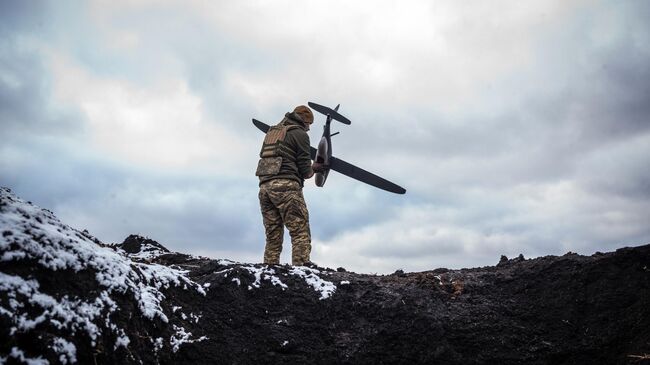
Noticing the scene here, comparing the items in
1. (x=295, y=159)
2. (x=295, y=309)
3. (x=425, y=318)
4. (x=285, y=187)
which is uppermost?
(x=295, y=159)

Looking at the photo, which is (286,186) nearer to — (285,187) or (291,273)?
(285,187)

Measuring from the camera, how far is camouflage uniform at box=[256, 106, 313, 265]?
739 centimetres

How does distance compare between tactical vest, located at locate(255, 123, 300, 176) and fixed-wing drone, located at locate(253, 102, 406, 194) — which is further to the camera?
fixed-wing drone, located at locate(253, 102, 406, 194)

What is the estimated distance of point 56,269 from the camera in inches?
145

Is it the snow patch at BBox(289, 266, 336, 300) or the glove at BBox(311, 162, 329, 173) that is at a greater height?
the glove at BBox(311, 162, 329, 173)

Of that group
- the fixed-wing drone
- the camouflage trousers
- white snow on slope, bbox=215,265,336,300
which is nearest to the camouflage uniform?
the camouflage trousers

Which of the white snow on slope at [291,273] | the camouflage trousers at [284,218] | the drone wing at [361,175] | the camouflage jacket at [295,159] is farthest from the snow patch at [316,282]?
the drone wing at [361,175]

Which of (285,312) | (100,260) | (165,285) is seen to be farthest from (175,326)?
(285,312)

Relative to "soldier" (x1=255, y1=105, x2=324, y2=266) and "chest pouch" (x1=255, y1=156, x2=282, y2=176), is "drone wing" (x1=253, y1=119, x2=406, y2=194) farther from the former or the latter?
"chest pouch" (x1=255, y1=156, x2=282, y2=176)

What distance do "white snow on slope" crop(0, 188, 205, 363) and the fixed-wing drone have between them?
461cm

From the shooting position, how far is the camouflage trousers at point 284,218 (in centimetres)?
736

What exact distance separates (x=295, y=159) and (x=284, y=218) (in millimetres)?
987

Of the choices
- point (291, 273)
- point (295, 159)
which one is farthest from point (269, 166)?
point (291, 273)

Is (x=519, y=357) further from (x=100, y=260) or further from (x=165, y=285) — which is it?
(x=100, y=260)
